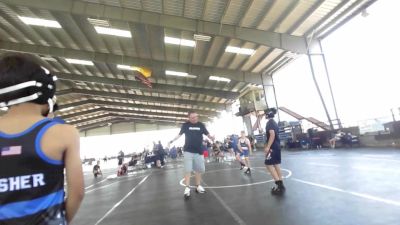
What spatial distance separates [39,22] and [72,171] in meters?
15.8

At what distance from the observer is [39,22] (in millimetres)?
14383

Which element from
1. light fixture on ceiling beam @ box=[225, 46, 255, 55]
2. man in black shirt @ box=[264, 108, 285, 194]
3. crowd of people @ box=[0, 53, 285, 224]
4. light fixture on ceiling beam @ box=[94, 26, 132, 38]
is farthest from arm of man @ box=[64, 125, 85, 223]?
light fixture on ceiling beam @ box=[225, 46, 255, 55]

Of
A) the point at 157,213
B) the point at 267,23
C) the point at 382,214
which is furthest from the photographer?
the point at 267,23

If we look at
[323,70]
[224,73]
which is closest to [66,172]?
[323,70]

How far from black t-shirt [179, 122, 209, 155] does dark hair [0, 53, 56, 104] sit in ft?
17.2

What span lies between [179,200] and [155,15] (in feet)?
32.7

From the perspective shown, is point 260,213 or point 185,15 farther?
point 185,15

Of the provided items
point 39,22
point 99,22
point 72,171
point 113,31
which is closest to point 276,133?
point 72,171

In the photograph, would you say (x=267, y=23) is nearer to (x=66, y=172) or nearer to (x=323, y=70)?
(x=323, y=70)

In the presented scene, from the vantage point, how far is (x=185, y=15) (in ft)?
44.9

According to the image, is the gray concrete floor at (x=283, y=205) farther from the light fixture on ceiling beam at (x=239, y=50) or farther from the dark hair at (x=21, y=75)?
the light fixture on ceiling beam at (x=239, y=50)

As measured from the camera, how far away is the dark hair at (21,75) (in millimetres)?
1251

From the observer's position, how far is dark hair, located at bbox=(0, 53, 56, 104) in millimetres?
1251

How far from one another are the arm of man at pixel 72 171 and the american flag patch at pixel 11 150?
19 centimetres
